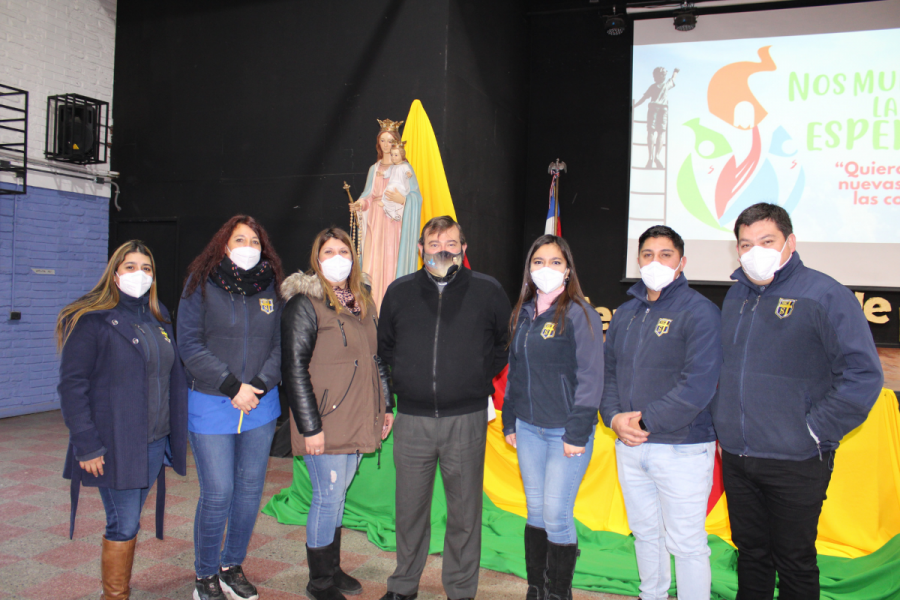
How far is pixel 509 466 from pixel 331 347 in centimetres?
148

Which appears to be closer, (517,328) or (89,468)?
(89,468)

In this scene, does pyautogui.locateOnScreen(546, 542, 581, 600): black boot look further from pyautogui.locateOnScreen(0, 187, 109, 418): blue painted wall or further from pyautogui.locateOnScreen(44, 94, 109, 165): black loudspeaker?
pyautogui.locateOnScreen(44, 94, 109, 165): black loudspeaker

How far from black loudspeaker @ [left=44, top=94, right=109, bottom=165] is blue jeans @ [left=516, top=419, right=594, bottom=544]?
619cm

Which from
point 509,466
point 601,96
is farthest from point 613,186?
point 509,466

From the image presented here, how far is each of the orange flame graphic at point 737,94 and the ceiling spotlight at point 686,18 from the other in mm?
530

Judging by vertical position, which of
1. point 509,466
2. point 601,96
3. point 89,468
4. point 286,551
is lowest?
point 286,551

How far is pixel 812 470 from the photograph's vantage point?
190 cm

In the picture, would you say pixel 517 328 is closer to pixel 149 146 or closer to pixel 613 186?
pixel 613 186

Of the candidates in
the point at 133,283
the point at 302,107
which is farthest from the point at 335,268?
the point at 302,107

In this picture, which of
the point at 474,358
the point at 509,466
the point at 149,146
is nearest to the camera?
the point at 474,358

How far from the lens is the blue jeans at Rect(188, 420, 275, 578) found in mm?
2305

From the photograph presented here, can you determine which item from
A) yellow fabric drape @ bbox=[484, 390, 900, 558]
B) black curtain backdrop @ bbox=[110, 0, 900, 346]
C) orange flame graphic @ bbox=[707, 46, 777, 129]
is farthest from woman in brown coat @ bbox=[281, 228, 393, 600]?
orange flame graphic @ bbox=[707, 46, 777, 129]

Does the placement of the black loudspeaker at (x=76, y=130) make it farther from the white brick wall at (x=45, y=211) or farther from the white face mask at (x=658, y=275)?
the white face mask at (x=658, y=275)

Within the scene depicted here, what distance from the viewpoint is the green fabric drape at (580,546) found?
8.19ft
